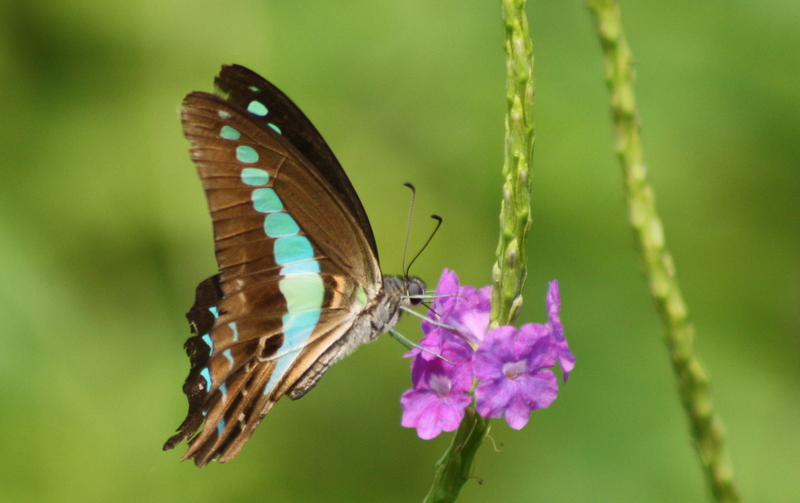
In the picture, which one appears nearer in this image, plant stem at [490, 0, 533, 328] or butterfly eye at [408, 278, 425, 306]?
plant stem at [490, 0, 533, 328]

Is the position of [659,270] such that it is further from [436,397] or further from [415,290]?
[415,290]

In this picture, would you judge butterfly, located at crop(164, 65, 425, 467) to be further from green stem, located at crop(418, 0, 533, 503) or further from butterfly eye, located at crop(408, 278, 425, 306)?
green stem, located at crop(418, 0, 533, 503)

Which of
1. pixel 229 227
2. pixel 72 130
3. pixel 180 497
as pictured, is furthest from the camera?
pixel 72 130

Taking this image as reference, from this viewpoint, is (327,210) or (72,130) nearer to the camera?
(327,210)

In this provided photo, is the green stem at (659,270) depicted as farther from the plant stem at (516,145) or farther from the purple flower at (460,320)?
the purple flower at (460,320)

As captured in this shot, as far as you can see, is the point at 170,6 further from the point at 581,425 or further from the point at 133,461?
the point at 581,425

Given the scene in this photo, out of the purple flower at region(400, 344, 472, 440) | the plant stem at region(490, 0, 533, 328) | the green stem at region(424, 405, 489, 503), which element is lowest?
the green stem at region(424, 405, 489, 503)

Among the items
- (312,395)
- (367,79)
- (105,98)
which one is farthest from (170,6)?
(312,395)

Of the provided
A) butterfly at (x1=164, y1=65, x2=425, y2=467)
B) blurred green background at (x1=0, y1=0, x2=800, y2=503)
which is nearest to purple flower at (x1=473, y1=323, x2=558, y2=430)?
butterfly at (x1=164, y1=65, x2=425, y2=467)

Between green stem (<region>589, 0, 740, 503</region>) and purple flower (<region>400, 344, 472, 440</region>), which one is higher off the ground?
green stem (<region>589, 0, 740, 503</region>)
